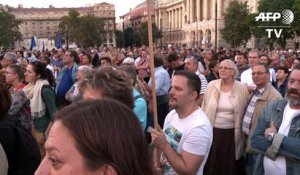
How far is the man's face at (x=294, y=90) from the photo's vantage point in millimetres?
3863

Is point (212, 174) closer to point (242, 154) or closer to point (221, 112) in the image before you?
point (242, 154)

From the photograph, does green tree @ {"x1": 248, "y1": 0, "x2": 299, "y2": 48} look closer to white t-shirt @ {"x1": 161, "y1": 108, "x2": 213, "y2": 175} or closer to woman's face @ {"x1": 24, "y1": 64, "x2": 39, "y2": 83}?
woman's face @ {"x1": 24, "y1": 64, "x2": 39, "y2": 83}

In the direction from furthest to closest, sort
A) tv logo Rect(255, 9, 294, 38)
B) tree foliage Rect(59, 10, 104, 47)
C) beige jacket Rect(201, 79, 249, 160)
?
tree foliage Rect(59, 10, 104, 47) → tv logo Rect(255, 9, 294, 38) → beige jacket Rect(201, 79, 249, 160)

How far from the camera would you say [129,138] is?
4.61ft

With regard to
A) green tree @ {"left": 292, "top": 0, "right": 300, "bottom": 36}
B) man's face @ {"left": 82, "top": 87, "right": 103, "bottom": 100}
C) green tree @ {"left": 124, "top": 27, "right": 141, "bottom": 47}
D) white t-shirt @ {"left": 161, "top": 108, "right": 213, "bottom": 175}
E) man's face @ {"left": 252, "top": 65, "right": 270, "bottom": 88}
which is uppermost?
green tree @ {"left": 292, "top": 0, "right": 300, "bottom": 36}

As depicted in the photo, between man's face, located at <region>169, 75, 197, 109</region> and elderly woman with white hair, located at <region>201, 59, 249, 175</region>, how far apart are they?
1876 mm

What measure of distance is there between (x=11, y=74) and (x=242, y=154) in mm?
3111

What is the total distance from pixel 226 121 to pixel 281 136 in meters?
1.68

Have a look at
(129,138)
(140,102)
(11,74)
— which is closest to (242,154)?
(140,102)

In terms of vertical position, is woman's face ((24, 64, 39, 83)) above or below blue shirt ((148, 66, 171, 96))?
above

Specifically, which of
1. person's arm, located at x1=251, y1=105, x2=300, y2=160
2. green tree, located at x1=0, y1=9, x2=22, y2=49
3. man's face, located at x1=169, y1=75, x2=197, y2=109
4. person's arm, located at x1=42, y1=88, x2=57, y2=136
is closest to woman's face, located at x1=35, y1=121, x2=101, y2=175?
man's face, located at x1=169, y1=75, x2=197, y2=109

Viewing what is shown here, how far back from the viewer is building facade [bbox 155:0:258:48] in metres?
81.6

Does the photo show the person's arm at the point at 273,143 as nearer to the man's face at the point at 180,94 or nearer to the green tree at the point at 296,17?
the man's face at the point at 180,94

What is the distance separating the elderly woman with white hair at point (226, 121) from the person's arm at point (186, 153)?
7.10 feet
